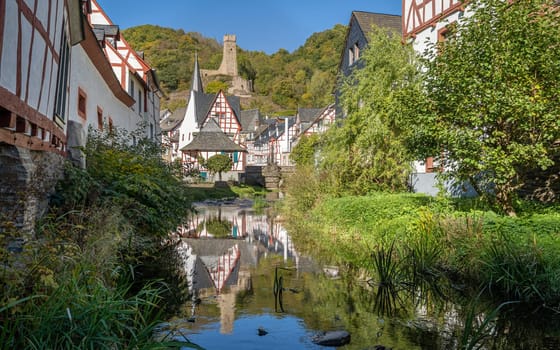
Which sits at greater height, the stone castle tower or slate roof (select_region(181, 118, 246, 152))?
the stone castle tower

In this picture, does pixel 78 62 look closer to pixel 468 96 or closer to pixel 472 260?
pixel 468 96

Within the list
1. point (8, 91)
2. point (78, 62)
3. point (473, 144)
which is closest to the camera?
point (8, 91)

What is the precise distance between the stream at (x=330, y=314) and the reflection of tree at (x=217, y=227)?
6454 millimetres

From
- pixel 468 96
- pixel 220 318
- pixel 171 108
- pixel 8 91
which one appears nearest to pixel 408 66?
pixel 468 96

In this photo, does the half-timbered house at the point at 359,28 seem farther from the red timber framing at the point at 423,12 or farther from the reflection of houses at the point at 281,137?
the reflection of houses at the point at 281,137

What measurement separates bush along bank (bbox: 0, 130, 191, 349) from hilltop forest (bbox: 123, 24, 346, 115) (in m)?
77.9

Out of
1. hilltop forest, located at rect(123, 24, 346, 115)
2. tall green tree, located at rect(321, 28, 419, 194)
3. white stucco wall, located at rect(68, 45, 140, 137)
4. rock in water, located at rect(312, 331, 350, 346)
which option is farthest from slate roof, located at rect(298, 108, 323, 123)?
rock in water, located at rect(312, 331, 350, 346)

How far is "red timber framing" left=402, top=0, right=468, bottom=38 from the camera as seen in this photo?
58.1 feet

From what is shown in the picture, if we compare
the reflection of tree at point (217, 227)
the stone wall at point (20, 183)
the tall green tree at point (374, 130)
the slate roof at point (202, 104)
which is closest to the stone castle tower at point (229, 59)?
the slate roof at point (202, 104)

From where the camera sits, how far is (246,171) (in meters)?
51.8

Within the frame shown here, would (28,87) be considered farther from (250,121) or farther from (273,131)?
(250,121)

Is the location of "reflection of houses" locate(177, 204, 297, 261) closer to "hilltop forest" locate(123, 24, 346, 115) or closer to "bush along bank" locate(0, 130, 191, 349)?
"bush along bank" locate(0, 130, 191, 349)

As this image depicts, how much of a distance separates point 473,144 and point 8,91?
8032 millimetres

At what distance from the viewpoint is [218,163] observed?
4728cm
